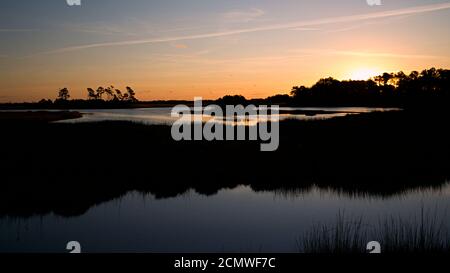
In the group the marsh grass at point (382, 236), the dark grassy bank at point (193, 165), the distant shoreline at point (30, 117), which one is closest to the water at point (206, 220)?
the marsh grass at point (382, 236)

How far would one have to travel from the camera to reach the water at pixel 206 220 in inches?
388

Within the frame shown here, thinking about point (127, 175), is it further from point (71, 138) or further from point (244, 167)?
point (71, 138)

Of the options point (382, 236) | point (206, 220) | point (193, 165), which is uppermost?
point (193, 165)

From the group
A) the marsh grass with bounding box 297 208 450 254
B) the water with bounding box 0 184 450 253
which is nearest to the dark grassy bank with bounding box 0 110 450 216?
the water with bounding box 0 184 450 253

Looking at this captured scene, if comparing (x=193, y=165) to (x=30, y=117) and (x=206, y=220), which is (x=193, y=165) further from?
(x=30, y=117)

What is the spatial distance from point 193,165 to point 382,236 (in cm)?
1176

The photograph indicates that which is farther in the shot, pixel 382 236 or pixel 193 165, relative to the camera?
pixel 193 165

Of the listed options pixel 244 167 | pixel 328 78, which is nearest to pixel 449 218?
pixel 244 167

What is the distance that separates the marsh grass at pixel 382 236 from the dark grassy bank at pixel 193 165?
3704 mm

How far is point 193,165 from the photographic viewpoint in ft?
65.4

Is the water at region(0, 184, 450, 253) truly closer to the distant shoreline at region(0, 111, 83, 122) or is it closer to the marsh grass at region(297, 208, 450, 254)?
the marsh grass at region(297, 208, 450, 254)

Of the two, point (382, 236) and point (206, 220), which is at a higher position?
point (382, 236)

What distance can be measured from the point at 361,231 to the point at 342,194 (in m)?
4.32

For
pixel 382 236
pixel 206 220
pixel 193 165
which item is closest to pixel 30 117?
pixel 193 165
